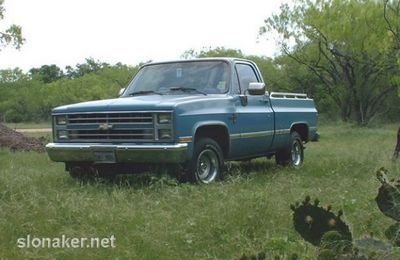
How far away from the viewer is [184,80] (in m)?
8.69

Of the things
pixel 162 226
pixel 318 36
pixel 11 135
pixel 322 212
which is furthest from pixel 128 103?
pixel 318 36

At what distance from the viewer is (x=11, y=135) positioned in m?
15.3

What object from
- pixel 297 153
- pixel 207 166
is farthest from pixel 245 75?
pixel 297 153

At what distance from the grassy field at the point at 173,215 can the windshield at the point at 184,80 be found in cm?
152

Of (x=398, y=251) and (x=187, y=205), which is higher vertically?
(x=398, y=251)

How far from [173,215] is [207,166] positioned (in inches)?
98.9

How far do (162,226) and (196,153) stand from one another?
2.61m

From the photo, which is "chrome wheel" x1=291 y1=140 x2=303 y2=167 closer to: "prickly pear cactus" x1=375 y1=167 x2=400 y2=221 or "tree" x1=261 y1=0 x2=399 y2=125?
"prickly pear cactus" x1=375 y1=167 x2=400 y2=221

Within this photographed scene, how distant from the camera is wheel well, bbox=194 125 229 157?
810 centimetres

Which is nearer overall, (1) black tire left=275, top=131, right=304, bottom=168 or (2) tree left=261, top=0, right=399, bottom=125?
(1) black tire left=275, top=131, right=304, bottom=168

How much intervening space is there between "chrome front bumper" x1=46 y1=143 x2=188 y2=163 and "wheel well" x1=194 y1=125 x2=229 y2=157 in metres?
0.83

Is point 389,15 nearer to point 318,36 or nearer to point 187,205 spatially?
point 318,36

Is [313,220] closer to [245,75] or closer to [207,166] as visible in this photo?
[207,166]

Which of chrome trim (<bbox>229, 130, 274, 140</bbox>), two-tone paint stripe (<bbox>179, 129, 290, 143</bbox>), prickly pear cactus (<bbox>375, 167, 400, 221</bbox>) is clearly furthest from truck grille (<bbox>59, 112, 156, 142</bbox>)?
prickly pear cactus (<bbox>375, 167, 400, 221</bbox>)
